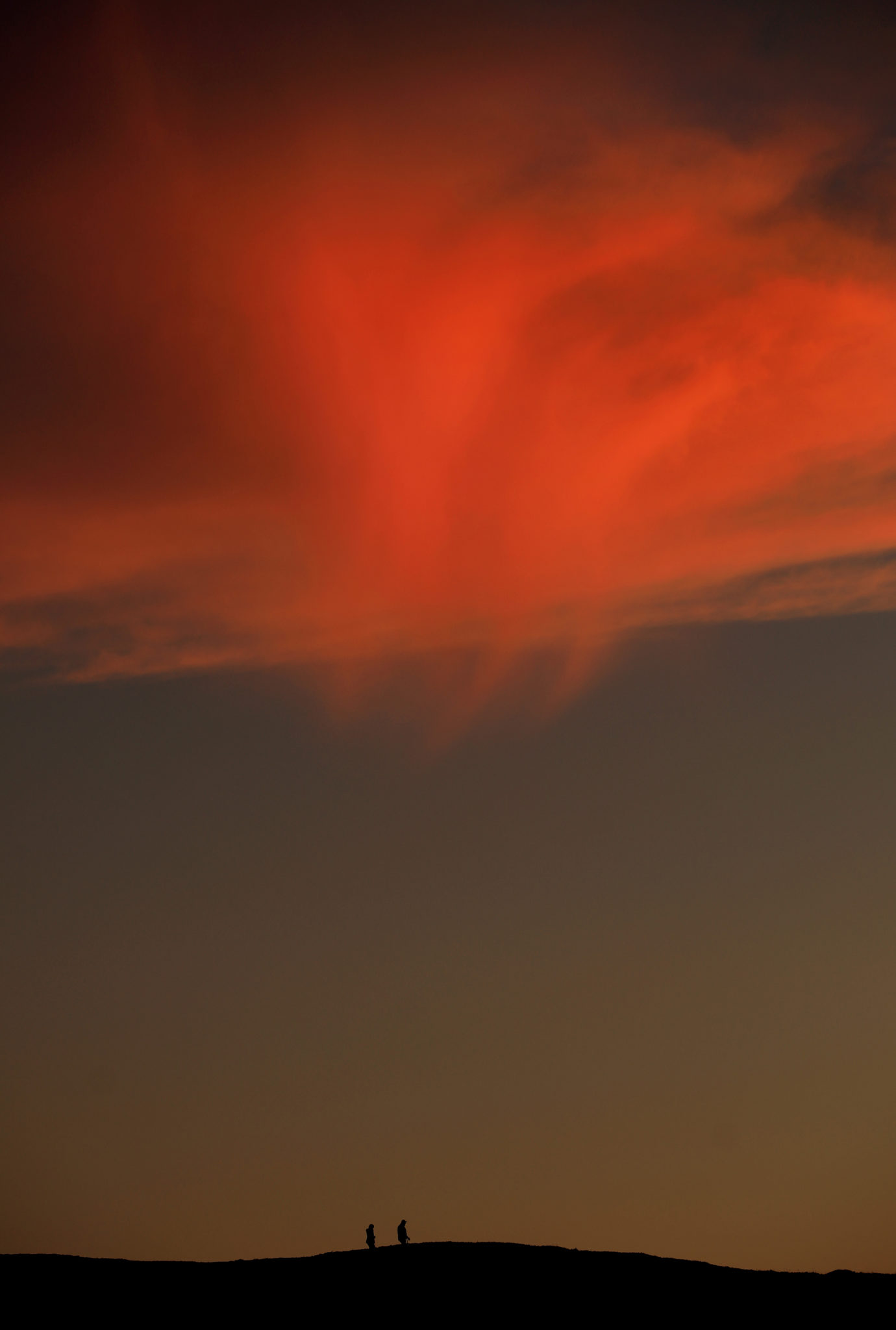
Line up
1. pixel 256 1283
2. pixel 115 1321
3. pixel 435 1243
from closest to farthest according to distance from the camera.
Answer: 1. pixel 115 1321
2. pixel 256 1283
3. pixel 435 1243

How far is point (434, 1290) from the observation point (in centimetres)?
5088

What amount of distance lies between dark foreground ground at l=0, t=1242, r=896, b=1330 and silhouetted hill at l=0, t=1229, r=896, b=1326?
6 centimetres

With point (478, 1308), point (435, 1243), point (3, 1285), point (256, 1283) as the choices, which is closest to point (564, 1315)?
point (478, 1308)

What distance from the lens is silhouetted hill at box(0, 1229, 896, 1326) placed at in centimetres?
4900

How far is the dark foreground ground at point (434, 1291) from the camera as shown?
4884 cm

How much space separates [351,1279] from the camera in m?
51.6

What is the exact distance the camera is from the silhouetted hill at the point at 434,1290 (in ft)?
161

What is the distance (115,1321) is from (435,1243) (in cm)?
1381

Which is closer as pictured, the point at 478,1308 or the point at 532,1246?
the point at 478,1308

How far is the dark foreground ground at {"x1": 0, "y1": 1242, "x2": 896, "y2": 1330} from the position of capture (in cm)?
4884

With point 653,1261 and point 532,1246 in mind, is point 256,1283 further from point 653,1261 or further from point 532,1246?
point 653,1261

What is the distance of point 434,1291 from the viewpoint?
50781mm

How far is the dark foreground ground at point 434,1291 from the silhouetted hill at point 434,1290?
Result: 0.21ft

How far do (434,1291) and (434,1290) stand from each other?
9cm
